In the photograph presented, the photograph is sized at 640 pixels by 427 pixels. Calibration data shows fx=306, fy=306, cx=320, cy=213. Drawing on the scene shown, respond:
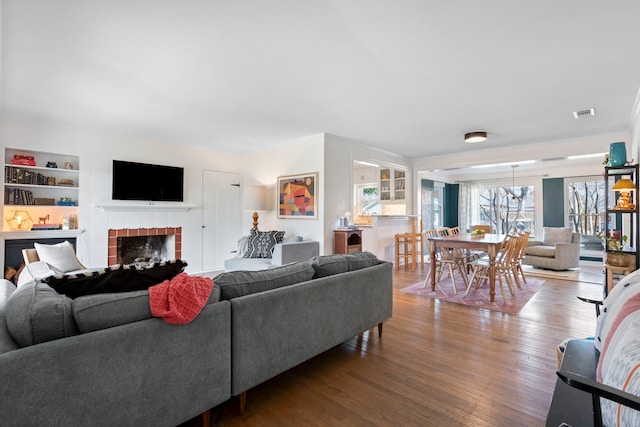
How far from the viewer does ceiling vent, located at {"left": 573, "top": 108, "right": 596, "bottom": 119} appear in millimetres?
3807

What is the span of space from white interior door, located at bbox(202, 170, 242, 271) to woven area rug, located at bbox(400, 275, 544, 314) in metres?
3.63

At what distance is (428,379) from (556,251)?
548cm

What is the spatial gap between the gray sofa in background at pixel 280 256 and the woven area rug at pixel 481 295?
154 cm

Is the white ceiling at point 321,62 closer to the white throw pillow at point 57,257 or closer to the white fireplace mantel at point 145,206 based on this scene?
the white fireplace mantel at point 145,206

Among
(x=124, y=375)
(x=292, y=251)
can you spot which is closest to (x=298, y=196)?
(x=292, y=251)

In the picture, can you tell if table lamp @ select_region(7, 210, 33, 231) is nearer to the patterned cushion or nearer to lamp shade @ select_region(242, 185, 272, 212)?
lamp shade @ select_region(242, 185, 272, 212)

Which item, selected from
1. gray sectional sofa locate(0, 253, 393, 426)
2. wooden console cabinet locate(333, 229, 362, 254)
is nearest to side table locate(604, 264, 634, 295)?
wooden console cabinet locate(333, 229, 362, 254)

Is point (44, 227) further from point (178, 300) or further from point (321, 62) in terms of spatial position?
point (321, 62)

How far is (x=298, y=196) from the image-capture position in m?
5.42

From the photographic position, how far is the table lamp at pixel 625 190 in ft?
12.1

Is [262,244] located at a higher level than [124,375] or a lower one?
higher

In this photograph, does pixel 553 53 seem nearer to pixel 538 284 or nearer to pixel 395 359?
pixel 395 359

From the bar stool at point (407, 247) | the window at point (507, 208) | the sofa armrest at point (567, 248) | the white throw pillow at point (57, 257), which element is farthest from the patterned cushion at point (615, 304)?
the window at point (507, 208)

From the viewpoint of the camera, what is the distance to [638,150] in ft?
12.7
